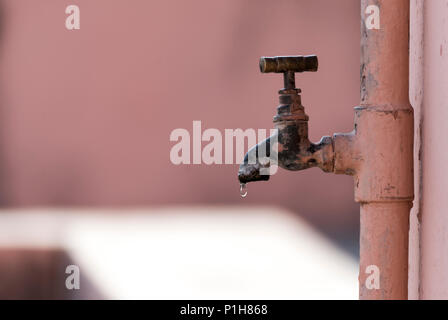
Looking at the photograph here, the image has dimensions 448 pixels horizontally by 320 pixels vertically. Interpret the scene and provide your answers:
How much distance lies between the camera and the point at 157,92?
4.20ft

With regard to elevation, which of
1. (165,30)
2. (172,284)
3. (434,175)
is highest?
(165,30)

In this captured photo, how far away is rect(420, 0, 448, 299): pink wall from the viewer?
17.8 inches

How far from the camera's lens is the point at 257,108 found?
4.18ft

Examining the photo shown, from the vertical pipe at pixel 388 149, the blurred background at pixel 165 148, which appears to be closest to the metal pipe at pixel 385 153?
the vertical pipe at pixel 388 149

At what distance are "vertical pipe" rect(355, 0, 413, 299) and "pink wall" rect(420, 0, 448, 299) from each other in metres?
0.02

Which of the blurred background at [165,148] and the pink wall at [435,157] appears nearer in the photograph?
the pink wall at [435,157]

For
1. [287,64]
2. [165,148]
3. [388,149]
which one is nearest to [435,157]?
[388,149]

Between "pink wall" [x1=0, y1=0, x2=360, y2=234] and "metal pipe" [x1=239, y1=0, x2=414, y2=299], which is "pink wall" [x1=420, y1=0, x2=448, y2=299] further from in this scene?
"pink wall" [x1=0, y1=0, x2=360, y2=234]

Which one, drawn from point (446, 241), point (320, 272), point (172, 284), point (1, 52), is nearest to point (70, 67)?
point (1, 52)

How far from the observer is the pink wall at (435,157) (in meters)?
0.45

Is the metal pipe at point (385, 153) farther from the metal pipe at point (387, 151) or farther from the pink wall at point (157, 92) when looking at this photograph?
the pink wall at point (157, 92)

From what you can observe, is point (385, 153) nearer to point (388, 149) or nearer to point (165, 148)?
point (388, 149)

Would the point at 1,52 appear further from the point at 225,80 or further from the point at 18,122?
the point at 225,80
